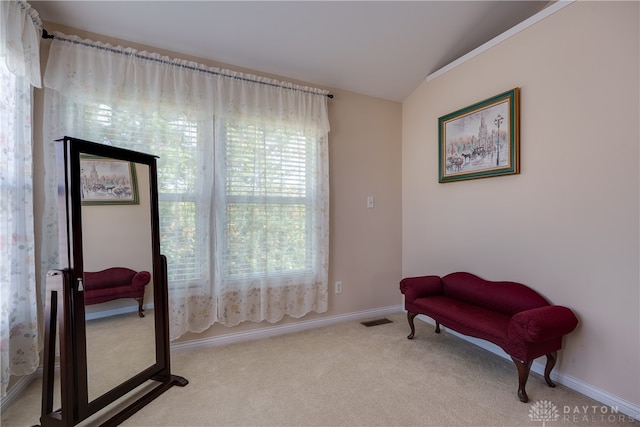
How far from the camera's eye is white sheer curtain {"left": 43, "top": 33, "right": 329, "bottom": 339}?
2.12 metres

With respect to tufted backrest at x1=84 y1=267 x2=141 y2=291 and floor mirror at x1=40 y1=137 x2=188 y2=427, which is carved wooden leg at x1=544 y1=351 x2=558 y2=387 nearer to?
floor mirror at x1=40 y1=137 x2=188 y2=427

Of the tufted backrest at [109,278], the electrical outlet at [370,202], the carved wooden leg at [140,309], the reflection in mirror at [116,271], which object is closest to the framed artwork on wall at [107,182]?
the reflection in mirror at [116,271]

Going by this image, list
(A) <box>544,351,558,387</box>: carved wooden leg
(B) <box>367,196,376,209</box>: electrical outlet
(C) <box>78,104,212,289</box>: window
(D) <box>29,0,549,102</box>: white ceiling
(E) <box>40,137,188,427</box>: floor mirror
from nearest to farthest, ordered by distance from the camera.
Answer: (E) <box>40,137,188,427</box>: floor mirror < (A) <box>544,351,558,387</box>: carved wooden leg < (D) <box>29,0,549,102</box>: white ceiling < (C) <box>78,104,212,289</box>: window < (B) <box>367,196,376,209</box>: electrical outlet

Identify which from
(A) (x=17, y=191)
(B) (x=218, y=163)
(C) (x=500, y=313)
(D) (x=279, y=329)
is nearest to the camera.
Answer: (A) (x=17, y=191)

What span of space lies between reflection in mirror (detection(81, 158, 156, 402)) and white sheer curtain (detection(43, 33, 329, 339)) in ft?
1.20

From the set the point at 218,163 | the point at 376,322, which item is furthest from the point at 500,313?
the point at 218,163

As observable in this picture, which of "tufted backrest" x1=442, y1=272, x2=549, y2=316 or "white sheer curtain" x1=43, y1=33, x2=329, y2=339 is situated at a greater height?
"white sheer curtain" x1=43, y1=33, x2=329, y2=339

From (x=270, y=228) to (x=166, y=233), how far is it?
2.79 ft

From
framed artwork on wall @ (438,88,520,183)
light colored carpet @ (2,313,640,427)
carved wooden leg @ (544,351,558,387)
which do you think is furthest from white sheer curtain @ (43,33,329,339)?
carved wooden leg @ (544,351,558,387)

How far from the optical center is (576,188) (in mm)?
1946

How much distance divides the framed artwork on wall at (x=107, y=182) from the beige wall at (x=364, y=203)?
69.1 inches

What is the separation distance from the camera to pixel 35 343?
1.82 metres

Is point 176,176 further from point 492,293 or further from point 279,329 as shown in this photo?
point 492,293

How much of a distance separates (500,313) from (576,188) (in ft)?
3.35
